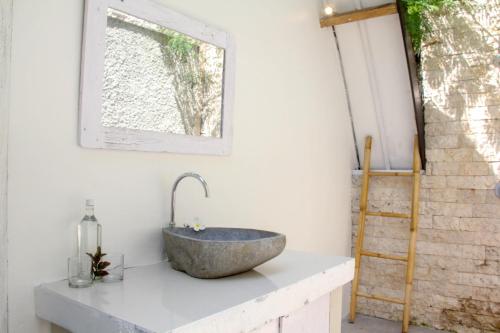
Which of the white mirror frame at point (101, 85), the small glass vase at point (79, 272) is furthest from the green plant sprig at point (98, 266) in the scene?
the white mirror frame at point (101, 85)

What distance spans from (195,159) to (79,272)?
836mm

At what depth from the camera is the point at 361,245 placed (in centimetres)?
392

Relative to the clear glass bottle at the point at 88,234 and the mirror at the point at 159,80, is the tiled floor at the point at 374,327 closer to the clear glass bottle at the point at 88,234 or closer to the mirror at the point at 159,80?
the mirror at the point at 159,80

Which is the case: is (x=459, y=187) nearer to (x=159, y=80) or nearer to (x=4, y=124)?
(x=159, y=80)

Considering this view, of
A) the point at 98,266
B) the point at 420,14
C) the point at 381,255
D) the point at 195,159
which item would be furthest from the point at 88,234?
the point at 420,14

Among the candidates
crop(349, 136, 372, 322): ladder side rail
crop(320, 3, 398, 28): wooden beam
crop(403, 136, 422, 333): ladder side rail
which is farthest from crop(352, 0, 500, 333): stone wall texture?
crop(320, 3, 398, 28): wooden beam

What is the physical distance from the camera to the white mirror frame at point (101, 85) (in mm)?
1759

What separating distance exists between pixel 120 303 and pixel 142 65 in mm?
1061

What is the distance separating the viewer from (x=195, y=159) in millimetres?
2277

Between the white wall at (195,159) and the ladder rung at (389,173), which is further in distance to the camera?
the ladder rung at (389,173)

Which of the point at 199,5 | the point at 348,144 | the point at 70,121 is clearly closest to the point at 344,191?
the point at 348,144

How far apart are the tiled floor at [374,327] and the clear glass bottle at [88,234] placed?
2.54 metres

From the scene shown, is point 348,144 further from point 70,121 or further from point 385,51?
point 70,121

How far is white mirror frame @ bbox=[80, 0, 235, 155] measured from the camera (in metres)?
1.76
